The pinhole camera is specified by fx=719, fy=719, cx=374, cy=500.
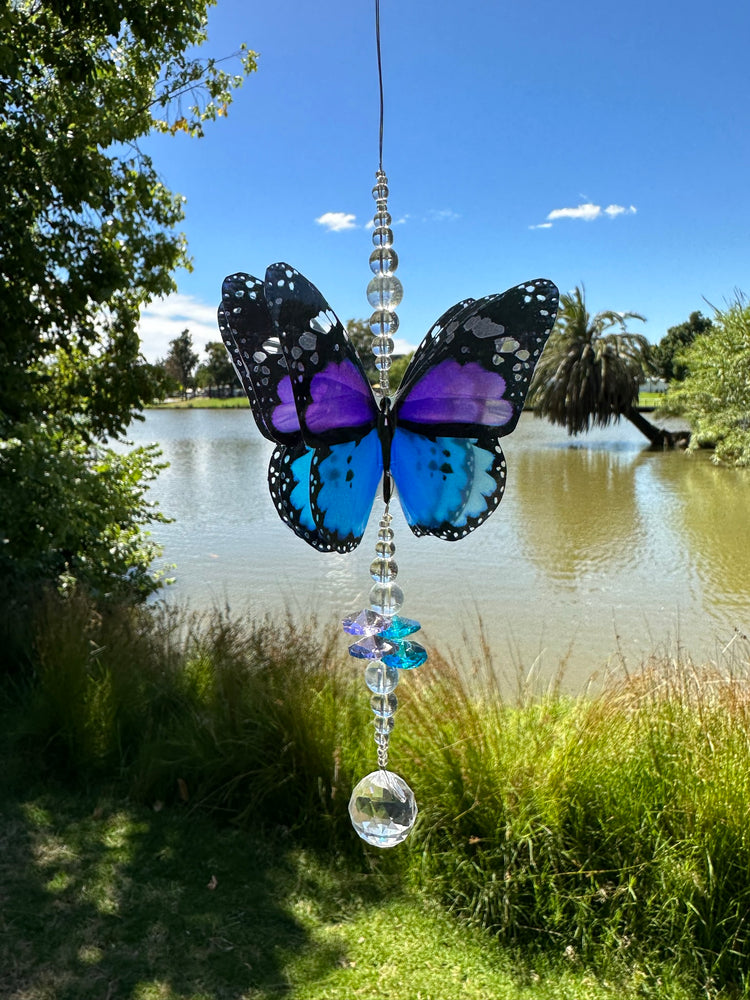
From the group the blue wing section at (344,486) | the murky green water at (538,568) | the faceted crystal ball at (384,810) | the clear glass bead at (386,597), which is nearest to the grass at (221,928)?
the murky green water at (538,568)

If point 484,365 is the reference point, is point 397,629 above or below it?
below

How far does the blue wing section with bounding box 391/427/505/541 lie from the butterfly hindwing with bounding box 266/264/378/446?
5.9 inches

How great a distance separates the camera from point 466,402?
116 cm

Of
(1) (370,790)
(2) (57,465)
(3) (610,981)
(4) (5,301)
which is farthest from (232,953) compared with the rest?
(4) (5,301)

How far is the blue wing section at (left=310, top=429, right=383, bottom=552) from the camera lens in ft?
3.69

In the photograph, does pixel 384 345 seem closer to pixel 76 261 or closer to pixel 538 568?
pixel 76 261

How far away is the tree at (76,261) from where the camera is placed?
4945 millimetres

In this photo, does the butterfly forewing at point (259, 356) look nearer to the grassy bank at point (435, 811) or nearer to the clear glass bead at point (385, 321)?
the clear glass bead at point (385, 321)

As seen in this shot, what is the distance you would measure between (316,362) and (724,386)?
22202 mm

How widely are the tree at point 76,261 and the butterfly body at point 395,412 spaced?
4.25 meters

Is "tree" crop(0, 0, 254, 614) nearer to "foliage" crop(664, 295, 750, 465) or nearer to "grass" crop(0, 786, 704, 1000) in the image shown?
"grass" crop(0, 786, 704, 1000)

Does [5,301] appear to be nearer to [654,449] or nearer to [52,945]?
[52,945]

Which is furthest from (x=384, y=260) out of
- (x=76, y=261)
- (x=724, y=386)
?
(x=724, y=386)

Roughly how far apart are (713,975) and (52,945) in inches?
112
